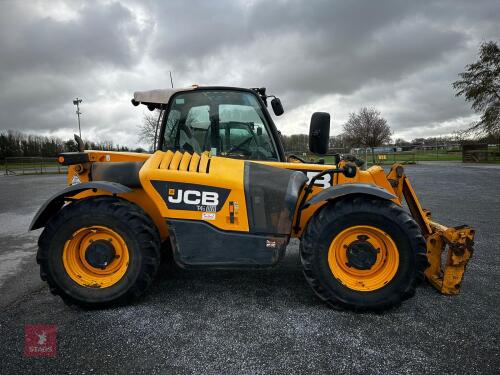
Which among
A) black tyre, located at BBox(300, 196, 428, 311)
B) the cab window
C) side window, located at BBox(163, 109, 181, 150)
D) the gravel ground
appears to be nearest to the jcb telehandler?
black tyre, located at BBox(300, 196, 428, 311)

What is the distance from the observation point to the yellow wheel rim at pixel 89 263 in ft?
9.64

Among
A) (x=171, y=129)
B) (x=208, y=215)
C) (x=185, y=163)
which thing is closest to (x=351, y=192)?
(x=208, y=215)

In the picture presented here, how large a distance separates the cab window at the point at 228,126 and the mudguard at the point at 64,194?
0.90 m

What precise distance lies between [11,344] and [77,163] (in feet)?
5.51

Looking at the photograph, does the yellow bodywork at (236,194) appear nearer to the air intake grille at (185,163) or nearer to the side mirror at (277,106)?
the air intake grille at (185,163)

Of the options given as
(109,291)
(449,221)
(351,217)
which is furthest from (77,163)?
(449,221)

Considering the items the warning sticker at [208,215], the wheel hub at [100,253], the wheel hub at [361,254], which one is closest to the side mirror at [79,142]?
the wheel hub at [100,253]

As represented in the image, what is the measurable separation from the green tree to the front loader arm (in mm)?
27583

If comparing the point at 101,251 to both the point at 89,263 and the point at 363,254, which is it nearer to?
the point at 89,263

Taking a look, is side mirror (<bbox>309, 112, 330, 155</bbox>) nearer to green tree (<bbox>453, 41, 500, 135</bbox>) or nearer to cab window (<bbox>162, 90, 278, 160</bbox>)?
cab window (<bbox>162, 90, 278, 160</bbox>)

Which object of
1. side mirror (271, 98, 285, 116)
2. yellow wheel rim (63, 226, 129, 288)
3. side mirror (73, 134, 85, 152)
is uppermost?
side mirror (271, 98, 285, 116)

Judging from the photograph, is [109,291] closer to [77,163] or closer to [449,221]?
[77,163]

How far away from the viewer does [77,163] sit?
11.0 feet

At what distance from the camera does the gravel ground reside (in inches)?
85.4
